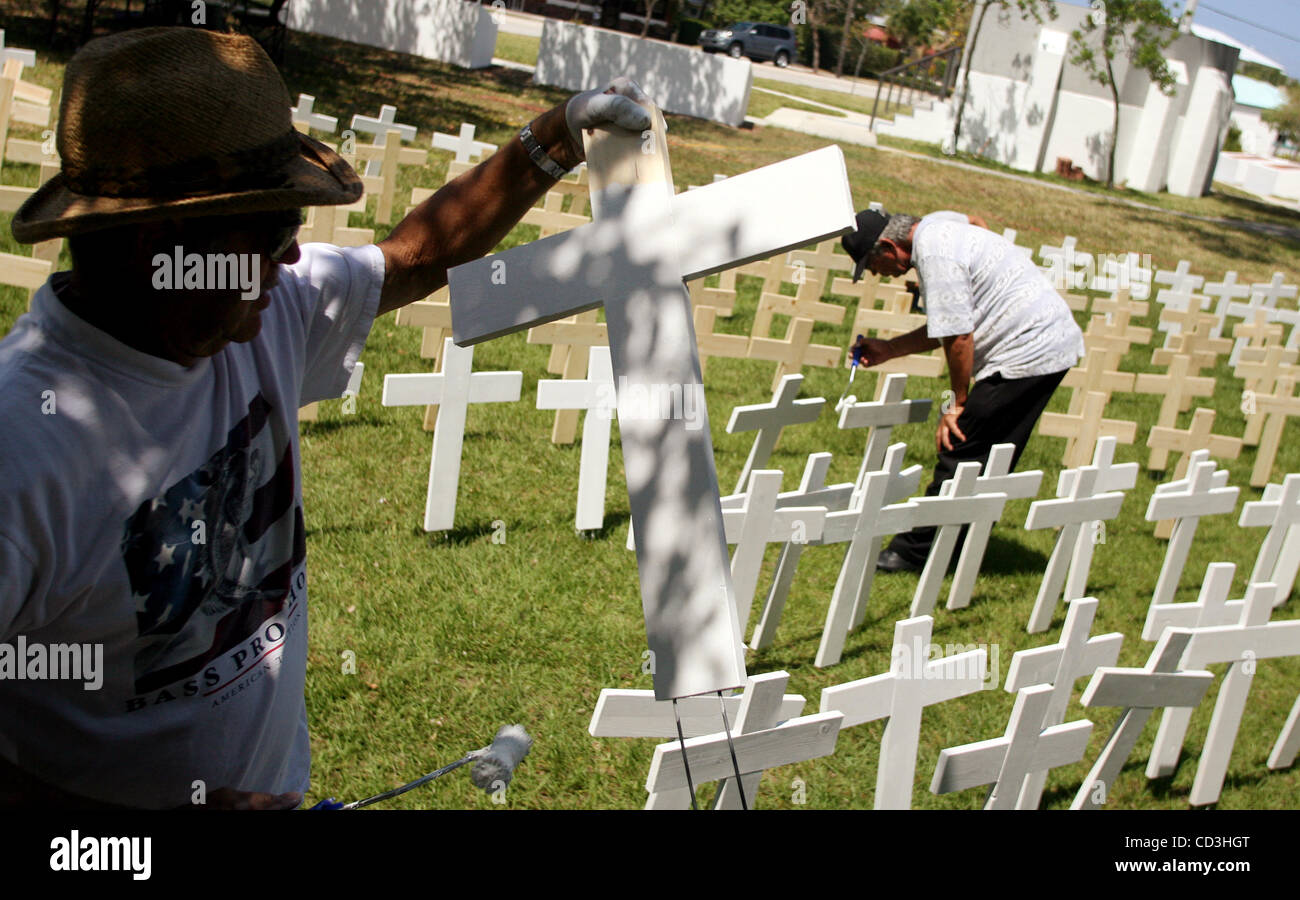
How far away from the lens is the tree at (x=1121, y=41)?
22484mm

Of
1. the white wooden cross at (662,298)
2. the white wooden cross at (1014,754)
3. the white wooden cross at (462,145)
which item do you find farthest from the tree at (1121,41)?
the white wooden cross at (662,298)

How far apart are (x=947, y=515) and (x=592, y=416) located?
167 centimetres

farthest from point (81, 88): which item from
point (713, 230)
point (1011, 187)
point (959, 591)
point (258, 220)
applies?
point (1011, 187)

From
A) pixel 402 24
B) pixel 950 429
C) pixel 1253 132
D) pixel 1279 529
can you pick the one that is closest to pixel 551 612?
pixel 950 429

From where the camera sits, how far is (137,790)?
1544 mm

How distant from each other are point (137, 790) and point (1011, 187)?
21271 millimetres

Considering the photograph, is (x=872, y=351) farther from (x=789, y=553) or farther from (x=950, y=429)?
(x=789, y=553)

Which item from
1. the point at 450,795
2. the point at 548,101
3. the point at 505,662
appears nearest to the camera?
the point at 450,795

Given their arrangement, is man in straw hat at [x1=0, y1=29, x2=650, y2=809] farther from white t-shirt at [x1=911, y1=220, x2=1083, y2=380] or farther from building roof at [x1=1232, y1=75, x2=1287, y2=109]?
building roof at [x1=1232, y1=75, x2=1287, y2=109]

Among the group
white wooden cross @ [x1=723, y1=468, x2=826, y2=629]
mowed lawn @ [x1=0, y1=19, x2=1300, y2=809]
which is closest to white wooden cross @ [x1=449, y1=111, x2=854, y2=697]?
mowed lawn @ [x1=0, y1=19, x2=1300, y2=809]

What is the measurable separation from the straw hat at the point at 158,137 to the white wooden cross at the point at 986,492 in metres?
4.09

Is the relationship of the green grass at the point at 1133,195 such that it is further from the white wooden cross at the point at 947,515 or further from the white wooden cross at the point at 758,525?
the white wooden cross at the point at 758,525

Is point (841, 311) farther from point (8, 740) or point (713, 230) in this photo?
point (8, 740)

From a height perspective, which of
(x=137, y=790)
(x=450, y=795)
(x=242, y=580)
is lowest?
(x=450, y=795)
